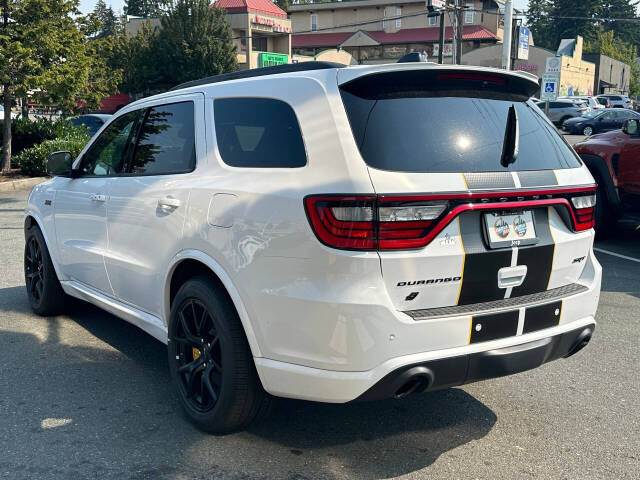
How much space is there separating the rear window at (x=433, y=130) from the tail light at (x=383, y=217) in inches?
6.3

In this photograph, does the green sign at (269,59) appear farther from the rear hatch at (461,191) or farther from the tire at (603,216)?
the rear hatch at (461,191)

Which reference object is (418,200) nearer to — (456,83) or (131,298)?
(456,83)

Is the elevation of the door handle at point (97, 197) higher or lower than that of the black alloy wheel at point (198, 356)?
higher

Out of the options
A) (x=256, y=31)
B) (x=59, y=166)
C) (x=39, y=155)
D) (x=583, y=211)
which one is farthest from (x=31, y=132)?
(x=256, y=31)

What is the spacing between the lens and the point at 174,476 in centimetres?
319

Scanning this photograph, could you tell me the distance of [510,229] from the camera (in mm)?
3189

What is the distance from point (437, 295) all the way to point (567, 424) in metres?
1.35

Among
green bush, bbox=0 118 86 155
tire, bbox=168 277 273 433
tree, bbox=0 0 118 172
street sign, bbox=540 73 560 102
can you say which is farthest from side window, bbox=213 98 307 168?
street sign, bbox=540 73 560 102

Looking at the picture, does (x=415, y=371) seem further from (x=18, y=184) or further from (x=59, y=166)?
(x=18, y=184)

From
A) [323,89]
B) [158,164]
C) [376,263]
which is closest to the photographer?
[376,263]

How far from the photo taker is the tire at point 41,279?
218 inches

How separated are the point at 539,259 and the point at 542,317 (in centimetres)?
27

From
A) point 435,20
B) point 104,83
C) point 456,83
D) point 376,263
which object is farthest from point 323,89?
point 435,20

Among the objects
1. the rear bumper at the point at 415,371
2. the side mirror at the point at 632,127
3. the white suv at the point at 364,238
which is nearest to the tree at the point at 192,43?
the side mirror at the point at 632,127
